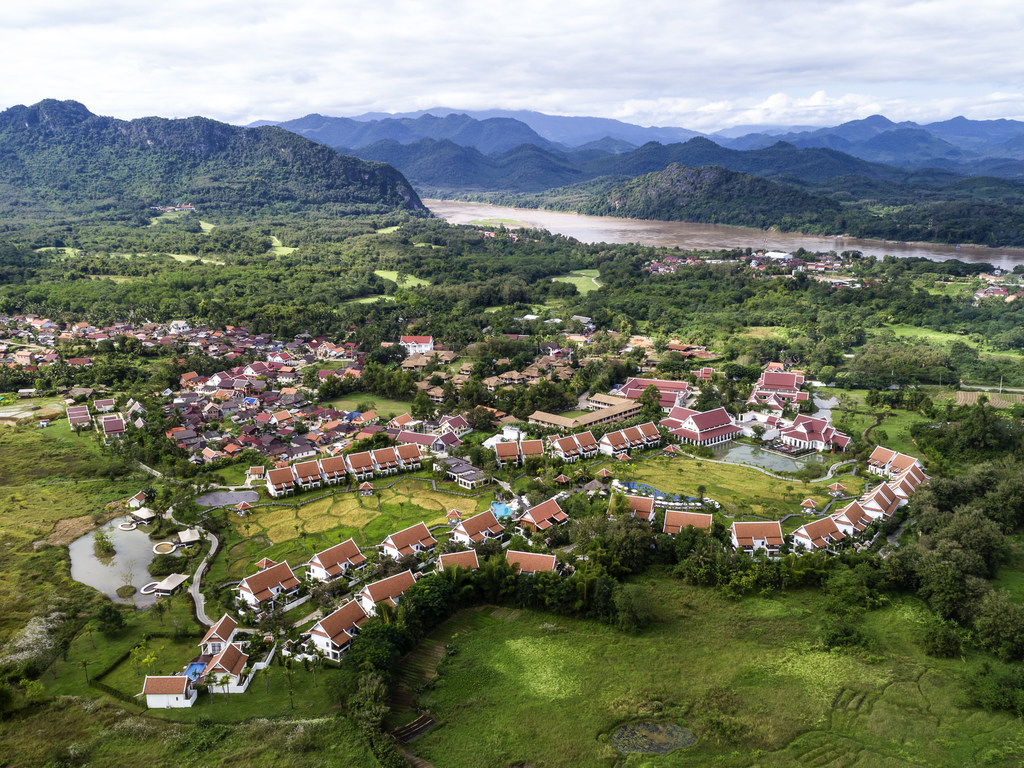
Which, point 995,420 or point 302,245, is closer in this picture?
point 995,420

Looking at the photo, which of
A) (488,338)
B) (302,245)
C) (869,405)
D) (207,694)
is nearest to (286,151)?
(302,245)

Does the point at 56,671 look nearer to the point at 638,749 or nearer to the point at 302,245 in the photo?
the point at 638,749

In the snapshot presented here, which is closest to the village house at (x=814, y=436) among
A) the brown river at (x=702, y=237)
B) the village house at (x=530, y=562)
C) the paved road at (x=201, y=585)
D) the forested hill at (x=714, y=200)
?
the village house at (x=530, y=562)

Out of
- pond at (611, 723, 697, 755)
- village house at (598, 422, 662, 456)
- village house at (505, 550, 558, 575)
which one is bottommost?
pond at (611, 723, 697, 755)

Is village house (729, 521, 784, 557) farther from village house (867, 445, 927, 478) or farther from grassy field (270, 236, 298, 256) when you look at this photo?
grassy field (270, 236, 298, 256)

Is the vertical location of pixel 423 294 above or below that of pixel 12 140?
below

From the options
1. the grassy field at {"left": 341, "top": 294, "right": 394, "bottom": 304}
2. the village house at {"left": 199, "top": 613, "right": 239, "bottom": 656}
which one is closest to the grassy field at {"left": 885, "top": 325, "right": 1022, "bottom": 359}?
the grassy field at {"left": 341, "top": 294, "right": 394, "bottom": 304}

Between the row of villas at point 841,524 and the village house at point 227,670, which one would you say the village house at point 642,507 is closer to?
the row of villas at point 841,524
